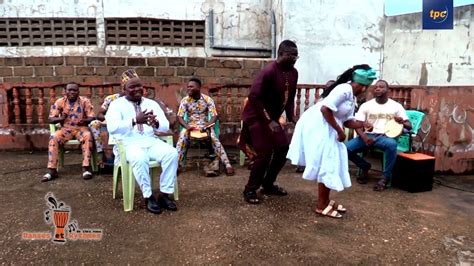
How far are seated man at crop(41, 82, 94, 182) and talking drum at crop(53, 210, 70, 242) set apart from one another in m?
1.50

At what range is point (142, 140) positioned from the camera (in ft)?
13.8

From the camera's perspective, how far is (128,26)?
28.4 feet

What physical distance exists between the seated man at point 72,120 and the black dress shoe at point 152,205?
1.61 metres

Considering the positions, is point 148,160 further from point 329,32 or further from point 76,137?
point 329,32

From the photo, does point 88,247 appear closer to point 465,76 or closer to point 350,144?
point 350,144

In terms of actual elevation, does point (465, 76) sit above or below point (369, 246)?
above

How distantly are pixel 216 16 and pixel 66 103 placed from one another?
4469 millimetres

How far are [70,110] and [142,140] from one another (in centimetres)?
177

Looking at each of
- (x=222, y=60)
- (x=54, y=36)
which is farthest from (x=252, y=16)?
(x=54, y=36)

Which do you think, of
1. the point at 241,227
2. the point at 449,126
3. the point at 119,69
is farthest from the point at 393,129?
the point at 119,69

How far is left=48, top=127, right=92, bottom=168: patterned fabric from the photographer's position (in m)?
5.22

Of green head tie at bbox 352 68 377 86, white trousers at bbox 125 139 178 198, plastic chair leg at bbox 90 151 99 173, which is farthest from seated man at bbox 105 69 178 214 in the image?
green head tie at bbox 352 68 377 86

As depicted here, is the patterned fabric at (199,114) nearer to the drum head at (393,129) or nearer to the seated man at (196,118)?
the seated man at (196,118)

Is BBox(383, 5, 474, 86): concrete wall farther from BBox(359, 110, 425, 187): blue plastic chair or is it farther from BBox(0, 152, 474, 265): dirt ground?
BBox(0, 152, 474, 265): dirt ground
